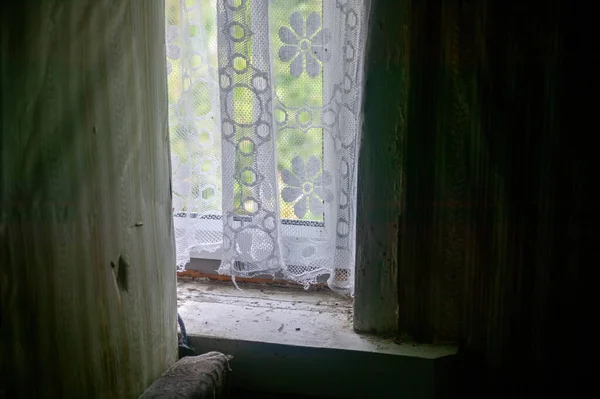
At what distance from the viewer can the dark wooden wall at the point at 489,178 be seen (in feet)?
3.27

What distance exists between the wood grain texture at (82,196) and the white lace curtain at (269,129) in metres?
0.19

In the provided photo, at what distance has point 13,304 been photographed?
0.73m

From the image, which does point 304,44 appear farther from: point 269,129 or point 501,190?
point 501,190

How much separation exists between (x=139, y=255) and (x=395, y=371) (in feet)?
1.77

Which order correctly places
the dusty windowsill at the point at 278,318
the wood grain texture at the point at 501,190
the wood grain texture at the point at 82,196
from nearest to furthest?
the wood grain texture at the point at 82,196 < the wood grain texture at the point at 501,190 < the dusty windowsill at the point at 278,318

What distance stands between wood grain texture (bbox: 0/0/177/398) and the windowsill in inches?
8.0

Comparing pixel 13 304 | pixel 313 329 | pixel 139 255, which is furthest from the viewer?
pixel 313 329

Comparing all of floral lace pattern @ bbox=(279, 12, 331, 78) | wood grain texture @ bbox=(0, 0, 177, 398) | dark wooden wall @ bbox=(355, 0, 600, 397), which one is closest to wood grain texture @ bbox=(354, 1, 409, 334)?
dark wooden wall @ bbox=(355, 0, 600, 397)

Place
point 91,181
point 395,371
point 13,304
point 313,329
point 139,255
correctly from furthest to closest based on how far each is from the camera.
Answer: point 313,329
point 395,371
point 139,255
point 91,181
point 13,304

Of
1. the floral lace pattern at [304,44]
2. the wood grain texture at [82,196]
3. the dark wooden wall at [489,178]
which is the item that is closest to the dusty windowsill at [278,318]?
the dark wooden wall at [489,178]

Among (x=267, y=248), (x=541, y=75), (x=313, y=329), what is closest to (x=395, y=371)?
(x=313, y=329)

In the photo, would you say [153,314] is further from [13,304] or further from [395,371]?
[395,371]

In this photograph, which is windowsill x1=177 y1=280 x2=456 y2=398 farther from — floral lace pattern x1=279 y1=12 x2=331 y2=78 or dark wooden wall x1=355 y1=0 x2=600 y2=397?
floral lace pattern x1=279 y1=12 x2=331 y2=78

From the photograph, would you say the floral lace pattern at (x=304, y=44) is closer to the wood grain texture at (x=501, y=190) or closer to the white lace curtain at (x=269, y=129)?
the white lace curtain at (x=269, y=129)
